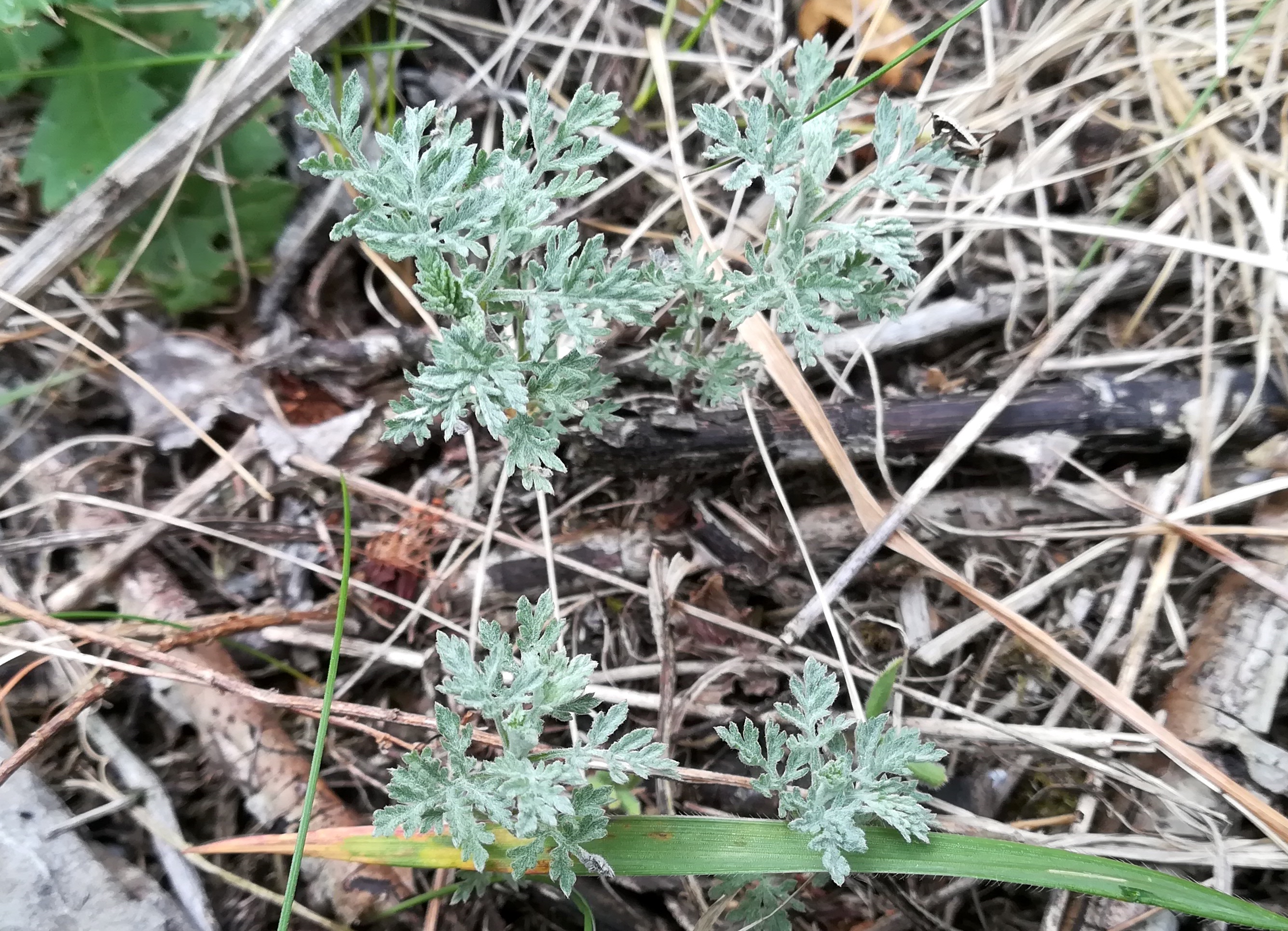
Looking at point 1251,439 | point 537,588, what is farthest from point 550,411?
point 1251,439

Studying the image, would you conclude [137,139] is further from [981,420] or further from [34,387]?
[981,420]

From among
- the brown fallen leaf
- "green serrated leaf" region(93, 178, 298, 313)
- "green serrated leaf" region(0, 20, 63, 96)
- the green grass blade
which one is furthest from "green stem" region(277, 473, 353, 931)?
the brown fallen leaf

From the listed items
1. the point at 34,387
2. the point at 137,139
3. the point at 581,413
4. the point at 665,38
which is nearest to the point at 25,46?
the point at 137,139

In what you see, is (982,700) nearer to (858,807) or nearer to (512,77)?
(858,807)

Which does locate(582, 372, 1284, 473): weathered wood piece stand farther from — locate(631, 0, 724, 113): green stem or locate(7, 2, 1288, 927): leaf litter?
locate(631, 0, 724, 113): green stem

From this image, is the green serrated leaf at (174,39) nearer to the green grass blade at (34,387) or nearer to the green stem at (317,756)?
the green grass blade at (34,387)

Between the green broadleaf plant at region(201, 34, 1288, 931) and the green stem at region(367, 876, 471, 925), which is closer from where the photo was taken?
the green broadleaf plant at region(201, 34, 1288, 931)

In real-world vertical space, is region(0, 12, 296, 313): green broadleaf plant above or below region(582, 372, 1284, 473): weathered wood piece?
above
